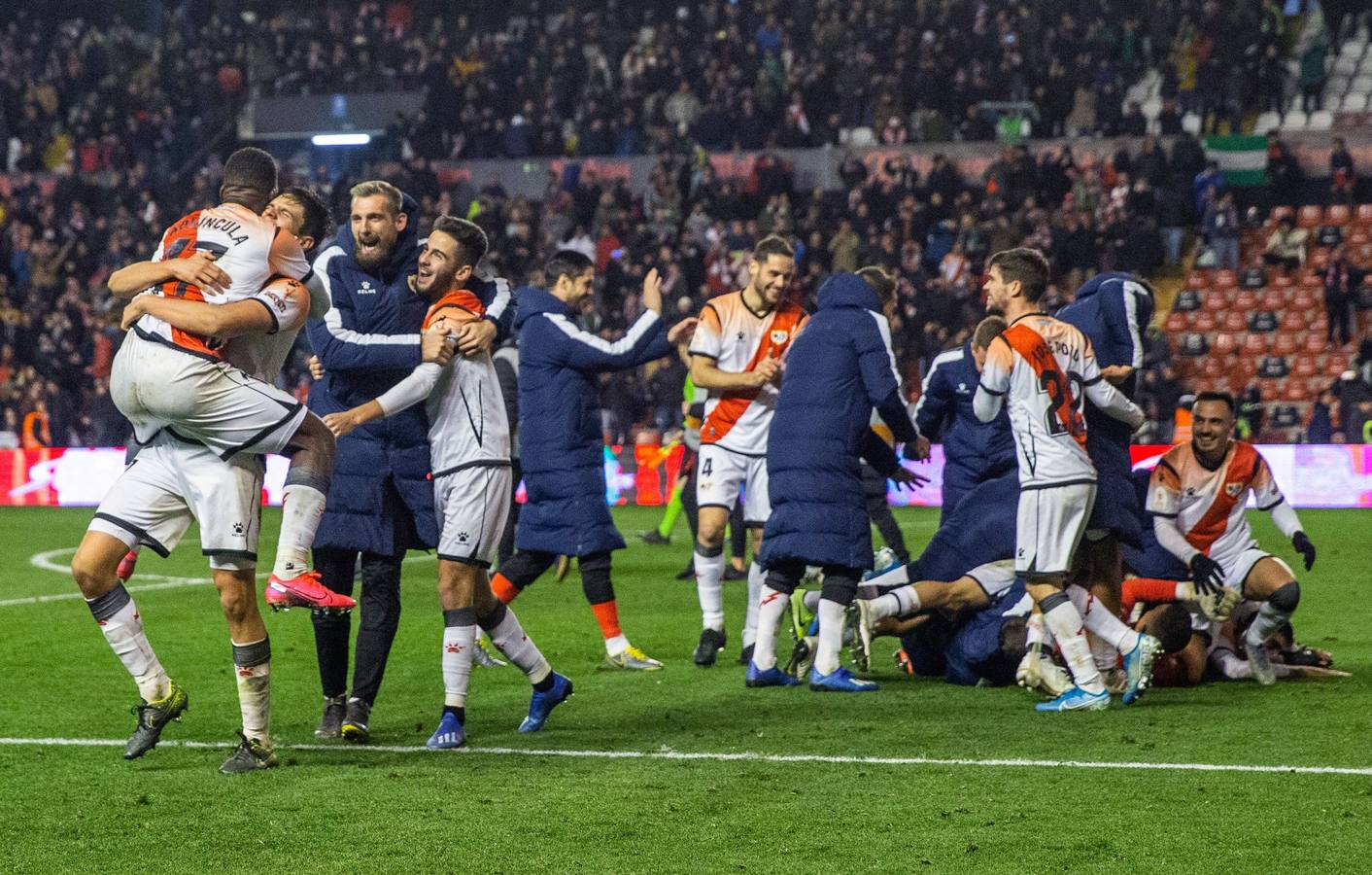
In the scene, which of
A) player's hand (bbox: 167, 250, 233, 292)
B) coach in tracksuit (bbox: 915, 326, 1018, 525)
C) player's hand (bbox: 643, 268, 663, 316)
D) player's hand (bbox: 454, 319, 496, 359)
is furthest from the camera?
coach in tracksuit (bbox: 915, 326, 1018, 525)

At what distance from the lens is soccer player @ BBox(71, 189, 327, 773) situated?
20.5 ft

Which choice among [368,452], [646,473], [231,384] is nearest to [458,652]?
[368,452]

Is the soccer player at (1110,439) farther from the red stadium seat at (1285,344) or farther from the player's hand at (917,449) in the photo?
the red stadium seat at (1285,344)

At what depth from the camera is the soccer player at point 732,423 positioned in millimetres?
9547

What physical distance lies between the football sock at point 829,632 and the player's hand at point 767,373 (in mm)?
1177

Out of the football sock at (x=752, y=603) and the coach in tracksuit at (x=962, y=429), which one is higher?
the coach in tracksuit at (x=962, y=429)

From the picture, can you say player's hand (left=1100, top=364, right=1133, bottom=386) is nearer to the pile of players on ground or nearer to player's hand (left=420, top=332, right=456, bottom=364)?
the pile of players on ground

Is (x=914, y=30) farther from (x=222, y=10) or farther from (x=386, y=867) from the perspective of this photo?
(x=386, y=867)

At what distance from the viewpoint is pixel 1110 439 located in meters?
8.64

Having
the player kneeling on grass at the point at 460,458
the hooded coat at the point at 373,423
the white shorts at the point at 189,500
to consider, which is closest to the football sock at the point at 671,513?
the hooded coat at the point at 373,423

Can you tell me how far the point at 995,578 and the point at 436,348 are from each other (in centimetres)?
317

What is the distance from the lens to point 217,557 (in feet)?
20.8

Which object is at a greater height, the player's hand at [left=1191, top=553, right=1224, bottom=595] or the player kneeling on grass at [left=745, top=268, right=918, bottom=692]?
the player kneeling on grass at [left=745, top=268, right=918, bottom=692]

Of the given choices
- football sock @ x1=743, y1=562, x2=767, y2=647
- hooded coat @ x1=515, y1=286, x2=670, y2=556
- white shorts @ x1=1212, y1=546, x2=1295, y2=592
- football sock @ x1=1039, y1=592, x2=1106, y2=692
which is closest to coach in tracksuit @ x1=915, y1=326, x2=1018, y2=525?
football sock @ x1=743, y1=562, x2=767, y2=647
